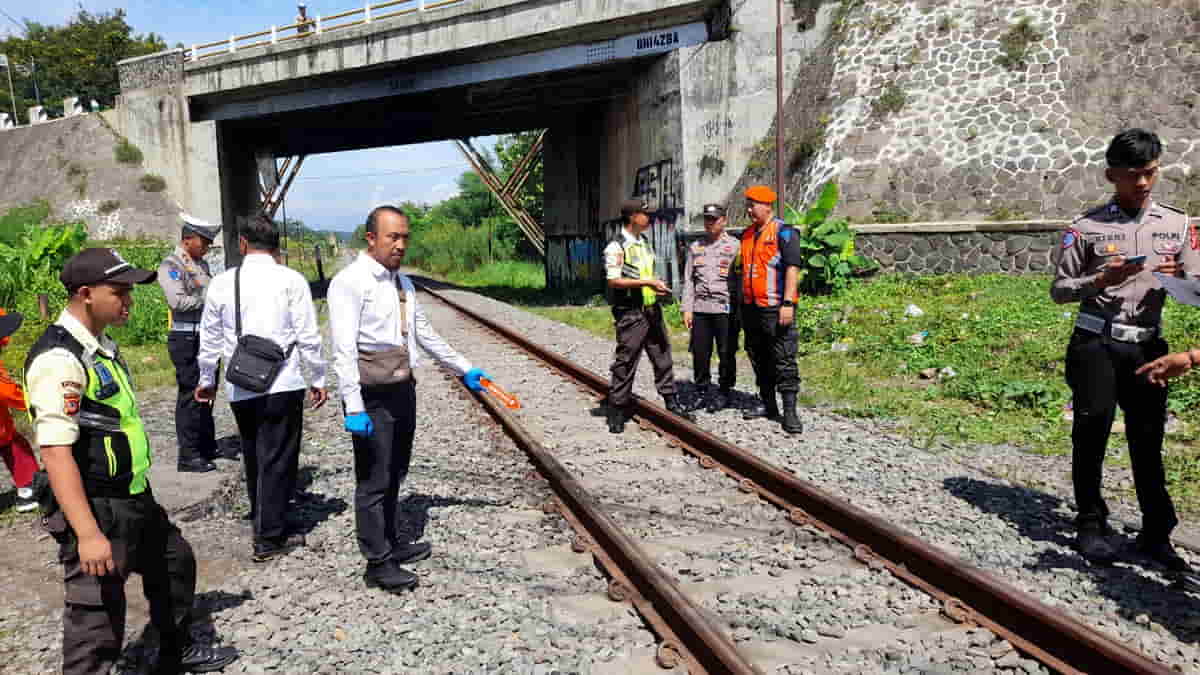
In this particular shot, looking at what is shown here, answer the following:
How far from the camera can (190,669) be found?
328 cm

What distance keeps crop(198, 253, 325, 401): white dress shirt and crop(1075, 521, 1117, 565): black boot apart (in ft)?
14.0

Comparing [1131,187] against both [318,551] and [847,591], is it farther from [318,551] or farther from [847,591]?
[318,551]

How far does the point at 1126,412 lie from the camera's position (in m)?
4.07

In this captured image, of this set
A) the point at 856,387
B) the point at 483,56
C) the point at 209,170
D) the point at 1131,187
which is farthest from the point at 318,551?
the point at 209,170

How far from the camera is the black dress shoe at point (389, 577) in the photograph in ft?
13.2

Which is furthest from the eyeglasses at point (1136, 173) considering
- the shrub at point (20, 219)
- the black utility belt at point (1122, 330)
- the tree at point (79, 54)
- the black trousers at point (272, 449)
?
the tree at point (79, 54)

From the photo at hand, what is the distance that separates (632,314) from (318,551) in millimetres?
3489

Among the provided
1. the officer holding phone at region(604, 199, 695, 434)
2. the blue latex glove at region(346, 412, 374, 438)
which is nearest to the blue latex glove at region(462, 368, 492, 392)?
the blue latex glove at region(346, 412, 374, 438)

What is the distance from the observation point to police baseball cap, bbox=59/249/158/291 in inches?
107

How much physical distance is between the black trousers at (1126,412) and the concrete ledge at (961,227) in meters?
11.3

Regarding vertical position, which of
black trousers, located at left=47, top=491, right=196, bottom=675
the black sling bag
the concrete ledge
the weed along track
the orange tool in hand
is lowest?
the weed along track

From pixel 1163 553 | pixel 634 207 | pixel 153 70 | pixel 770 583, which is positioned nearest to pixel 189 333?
pixel 634 207

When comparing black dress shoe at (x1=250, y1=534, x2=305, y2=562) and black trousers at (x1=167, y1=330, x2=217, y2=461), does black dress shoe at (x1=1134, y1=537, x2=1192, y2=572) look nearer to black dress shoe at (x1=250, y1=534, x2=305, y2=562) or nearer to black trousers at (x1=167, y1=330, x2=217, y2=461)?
black dress shoe at (x1=250, y1=534, x2=305, y2=562)

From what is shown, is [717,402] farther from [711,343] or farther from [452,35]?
[452,35]
